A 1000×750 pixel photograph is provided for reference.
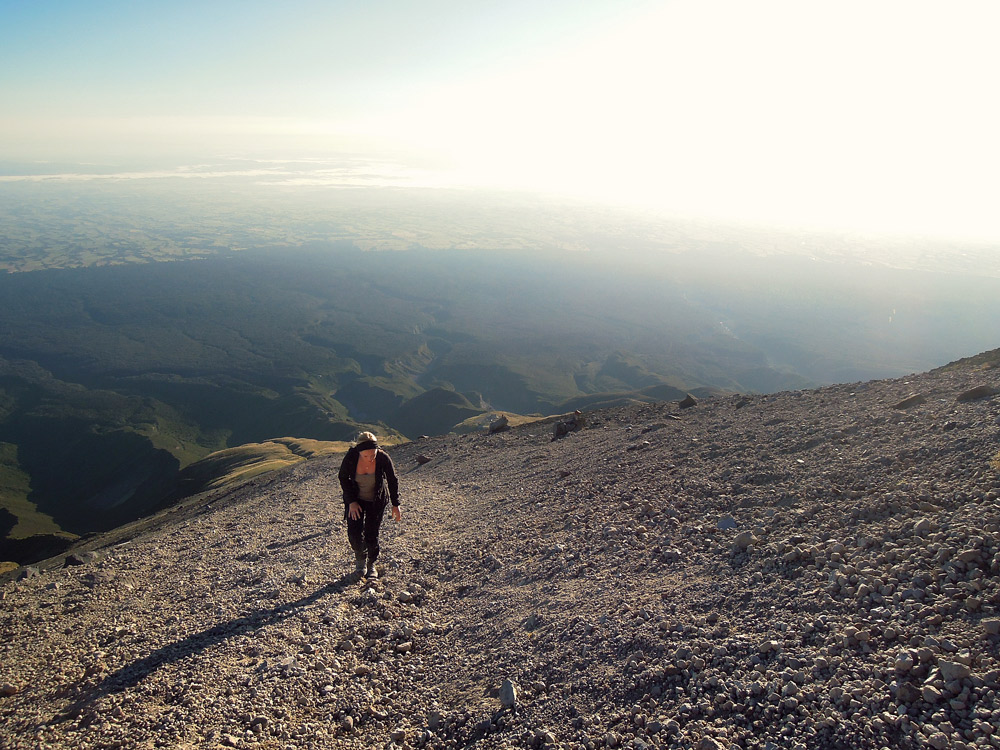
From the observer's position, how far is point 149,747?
6.23m

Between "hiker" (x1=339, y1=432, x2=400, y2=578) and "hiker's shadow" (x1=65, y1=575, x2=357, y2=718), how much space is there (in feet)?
3.42

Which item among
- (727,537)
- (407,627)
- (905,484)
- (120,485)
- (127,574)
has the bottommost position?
(120,485)

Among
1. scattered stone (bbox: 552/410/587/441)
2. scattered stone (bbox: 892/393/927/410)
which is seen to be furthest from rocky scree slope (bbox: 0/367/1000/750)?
scattered stone (bbox: 552/410/587/441)

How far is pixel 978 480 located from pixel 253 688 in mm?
12211

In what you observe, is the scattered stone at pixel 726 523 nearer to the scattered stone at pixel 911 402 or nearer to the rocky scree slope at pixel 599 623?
the rocky scree slope at pixel 599 623

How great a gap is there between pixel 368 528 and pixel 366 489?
2.60 feet

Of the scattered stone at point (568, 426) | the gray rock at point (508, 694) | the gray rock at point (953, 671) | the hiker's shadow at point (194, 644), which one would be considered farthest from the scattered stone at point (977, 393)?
the hiker's shadow at point (194, 644)

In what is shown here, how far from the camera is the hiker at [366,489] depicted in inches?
418

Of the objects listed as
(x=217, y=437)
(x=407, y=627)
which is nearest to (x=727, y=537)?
(x=407, y=627)

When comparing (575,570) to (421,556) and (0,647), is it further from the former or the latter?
(0,647)

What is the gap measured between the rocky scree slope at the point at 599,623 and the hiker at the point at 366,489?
108cm

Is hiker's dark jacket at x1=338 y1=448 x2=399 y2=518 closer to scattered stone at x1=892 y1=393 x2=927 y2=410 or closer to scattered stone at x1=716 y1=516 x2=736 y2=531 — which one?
scattered stone at x1=716 y1=516 x2=736 y2=531

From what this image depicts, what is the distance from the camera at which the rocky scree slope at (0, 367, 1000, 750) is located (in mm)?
5648

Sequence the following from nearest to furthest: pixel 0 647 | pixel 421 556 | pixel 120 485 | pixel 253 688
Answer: pixel 253 688
pixel 0 647
pixel 421 556
pixel 120 485
